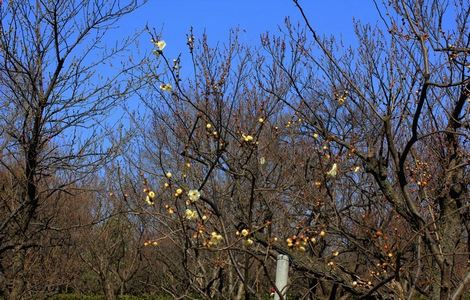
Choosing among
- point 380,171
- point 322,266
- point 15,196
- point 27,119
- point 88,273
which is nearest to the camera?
point 380,171

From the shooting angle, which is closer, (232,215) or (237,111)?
(232,215)

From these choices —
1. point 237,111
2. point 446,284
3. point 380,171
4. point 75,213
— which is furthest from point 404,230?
point 75,213

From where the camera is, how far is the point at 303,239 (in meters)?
3.83

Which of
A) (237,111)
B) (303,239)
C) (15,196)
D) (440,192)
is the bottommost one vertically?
(303,239)

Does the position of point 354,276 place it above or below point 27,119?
below

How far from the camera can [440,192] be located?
17.2 ft

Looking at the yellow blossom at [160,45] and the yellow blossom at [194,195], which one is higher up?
the yellow blossom at [160,45]

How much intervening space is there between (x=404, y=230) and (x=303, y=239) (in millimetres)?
2789

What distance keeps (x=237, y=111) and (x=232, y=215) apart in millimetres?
2809

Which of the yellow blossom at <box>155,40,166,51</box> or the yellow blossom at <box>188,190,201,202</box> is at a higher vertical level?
the yellow blossom at <box>155,40,166,51</box>

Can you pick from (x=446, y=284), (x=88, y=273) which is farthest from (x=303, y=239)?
(x=88, y=273)

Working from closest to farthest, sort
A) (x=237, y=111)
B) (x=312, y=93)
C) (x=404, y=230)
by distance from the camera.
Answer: (x=404, y=230) < (x=237, y=111) < (x=312, y=93)

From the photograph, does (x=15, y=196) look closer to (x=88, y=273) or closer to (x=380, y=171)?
(x=380, y=171)

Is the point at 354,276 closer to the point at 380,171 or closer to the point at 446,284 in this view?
the point at 380,171
